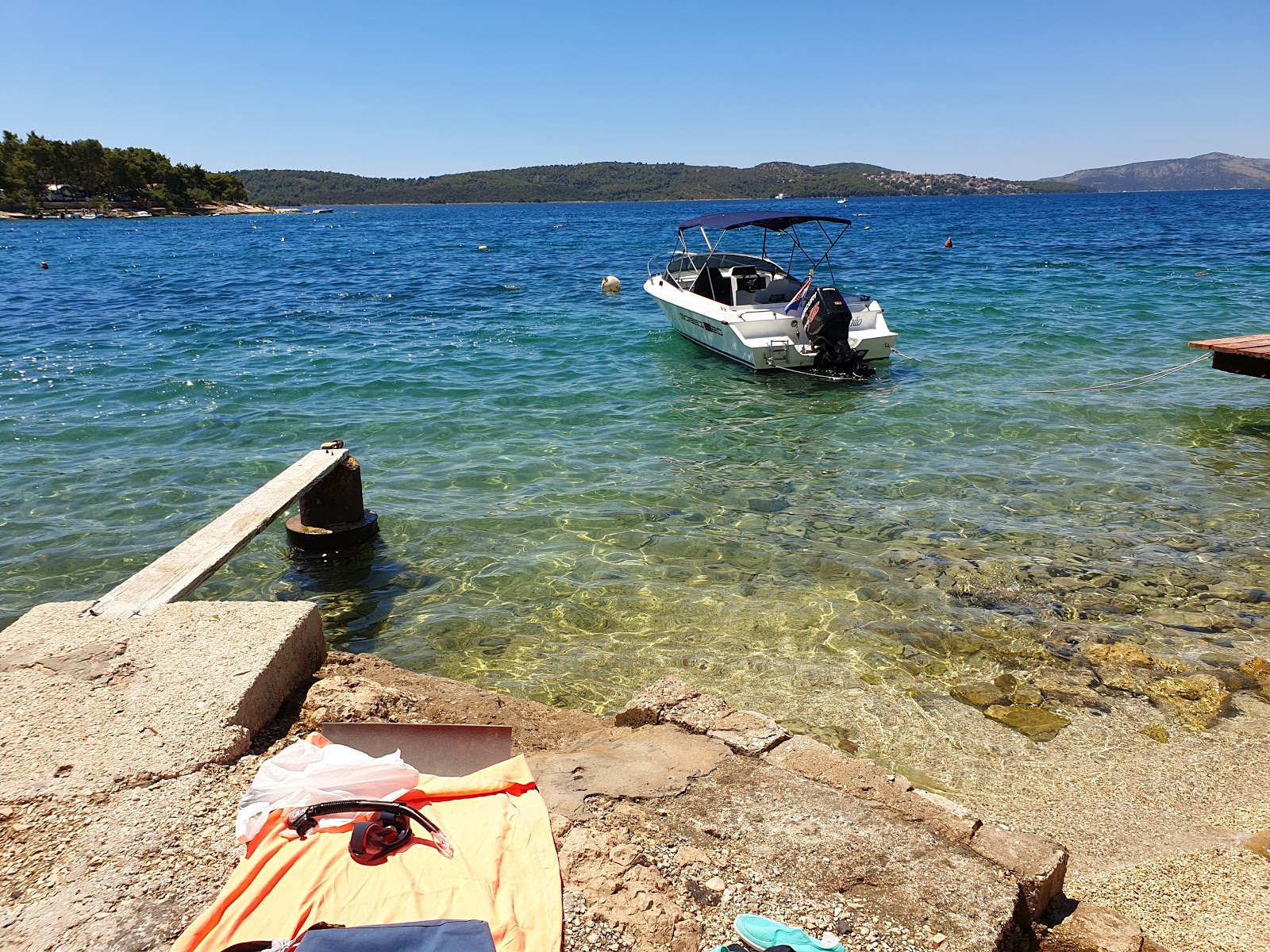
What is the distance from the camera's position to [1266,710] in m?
4.84

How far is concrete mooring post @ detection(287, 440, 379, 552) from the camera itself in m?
7.13

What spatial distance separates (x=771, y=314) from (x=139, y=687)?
463 inches

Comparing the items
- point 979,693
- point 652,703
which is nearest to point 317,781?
point 652,703

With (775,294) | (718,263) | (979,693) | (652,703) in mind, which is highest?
(718,263)

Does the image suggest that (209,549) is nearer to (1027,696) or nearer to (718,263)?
(1027,696)

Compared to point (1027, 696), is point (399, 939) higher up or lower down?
higher up

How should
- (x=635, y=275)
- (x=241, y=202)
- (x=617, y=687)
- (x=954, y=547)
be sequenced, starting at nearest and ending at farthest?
1. (x=617, y=687)
2. (x=954, y=547)
3. (x=635, y=275)
4. (x=241, y=202)

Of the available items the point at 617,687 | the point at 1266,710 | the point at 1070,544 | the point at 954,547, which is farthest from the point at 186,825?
the point at 1070,544

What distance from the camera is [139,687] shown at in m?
3.74

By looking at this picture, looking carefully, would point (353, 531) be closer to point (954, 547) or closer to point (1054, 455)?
point (954, 547)

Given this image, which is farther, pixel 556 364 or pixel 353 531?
pixel 556 364

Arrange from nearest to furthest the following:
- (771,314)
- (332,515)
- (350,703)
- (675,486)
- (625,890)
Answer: (625,890)
(350,703)
(332,515)
(675,486)
(771,314)

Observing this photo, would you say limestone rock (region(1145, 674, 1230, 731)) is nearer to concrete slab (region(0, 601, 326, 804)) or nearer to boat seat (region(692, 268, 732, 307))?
concrete slab (region(0, 601, 326, 804))

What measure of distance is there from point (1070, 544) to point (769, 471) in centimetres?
326
